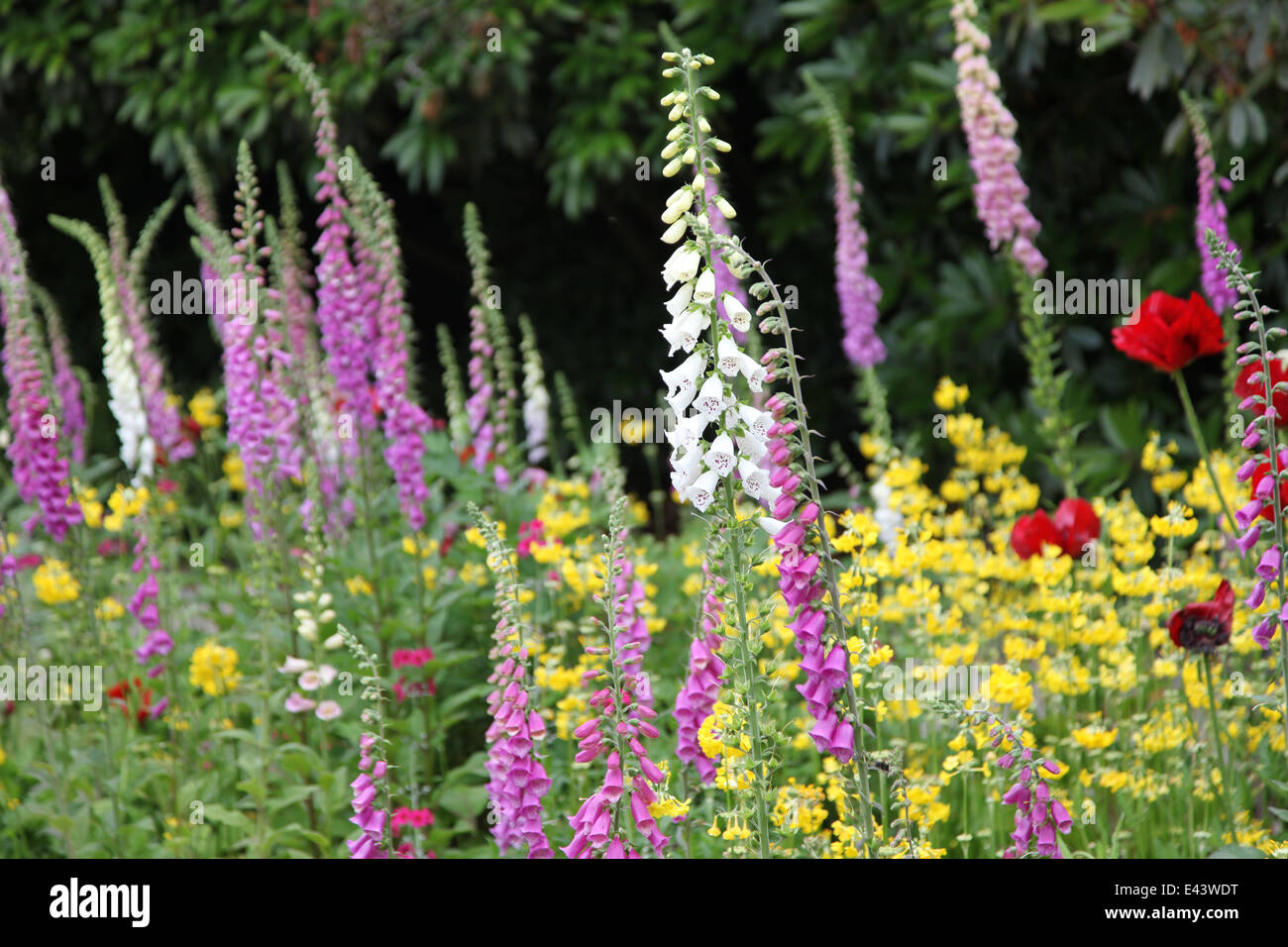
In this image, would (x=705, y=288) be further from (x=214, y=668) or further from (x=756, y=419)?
(x=214, y=668)

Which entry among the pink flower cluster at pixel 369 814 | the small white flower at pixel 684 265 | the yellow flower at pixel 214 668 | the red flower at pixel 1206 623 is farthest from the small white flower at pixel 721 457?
the yellow flower at pixel 214 668

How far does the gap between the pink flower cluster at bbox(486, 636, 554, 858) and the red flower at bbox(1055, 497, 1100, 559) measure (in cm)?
154

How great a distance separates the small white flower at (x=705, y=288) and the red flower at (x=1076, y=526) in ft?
4.92

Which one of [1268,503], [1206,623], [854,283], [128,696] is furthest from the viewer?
[854,283]

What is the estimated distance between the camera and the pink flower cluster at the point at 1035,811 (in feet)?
6.86

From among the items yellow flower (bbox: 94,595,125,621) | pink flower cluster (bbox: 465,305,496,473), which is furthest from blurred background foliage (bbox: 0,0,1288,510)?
yellow flower (bbox: 94,595,125,621)

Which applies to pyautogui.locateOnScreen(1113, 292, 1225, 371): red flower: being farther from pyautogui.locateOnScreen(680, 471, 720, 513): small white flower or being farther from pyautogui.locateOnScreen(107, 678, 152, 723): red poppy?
pyautogui.locateOnScreen(107, 678, 152, 723): red poppy

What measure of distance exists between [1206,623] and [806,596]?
39.5 inches

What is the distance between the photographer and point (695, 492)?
2.13 metres

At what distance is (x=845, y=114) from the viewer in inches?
246

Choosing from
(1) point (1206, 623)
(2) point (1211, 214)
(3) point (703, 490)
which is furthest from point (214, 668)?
(2) point (1211, 214)

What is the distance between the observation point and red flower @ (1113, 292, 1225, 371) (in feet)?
9.45

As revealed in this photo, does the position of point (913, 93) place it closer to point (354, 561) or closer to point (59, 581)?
point (354, 561)
